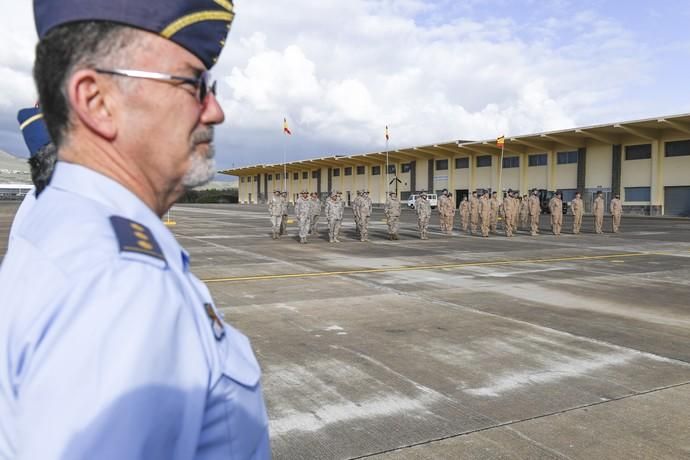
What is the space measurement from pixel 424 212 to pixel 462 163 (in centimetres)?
3211

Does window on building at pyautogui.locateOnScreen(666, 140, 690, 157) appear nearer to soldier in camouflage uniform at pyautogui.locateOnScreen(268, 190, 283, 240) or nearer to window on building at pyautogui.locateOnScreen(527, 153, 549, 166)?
window on building at pyautogui.locateOnScreen(527, 153, 549, 166)

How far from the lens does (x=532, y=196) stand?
20859 millimetres

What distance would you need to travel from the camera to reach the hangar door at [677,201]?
33875mm

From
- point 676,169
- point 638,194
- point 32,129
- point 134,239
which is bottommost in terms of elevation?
point 134,239

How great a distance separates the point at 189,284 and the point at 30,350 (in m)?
0.24

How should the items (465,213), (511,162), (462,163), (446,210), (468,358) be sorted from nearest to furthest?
1. (468,358)
2. (446,210)
3. (465,213)
4. (511,162)
5. (462,163)

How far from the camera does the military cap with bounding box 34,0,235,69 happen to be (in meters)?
0.95

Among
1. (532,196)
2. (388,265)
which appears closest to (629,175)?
(532,196)

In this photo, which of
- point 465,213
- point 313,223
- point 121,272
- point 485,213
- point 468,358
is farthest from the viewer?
point 465,213

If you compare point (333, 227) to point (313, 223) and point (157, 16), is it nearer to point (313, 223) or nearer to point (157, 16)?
point (313, 223)

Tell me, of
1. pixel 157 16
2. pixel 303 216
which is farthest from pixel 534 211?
pixel 157 16

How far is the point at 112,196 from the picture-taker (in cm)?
95

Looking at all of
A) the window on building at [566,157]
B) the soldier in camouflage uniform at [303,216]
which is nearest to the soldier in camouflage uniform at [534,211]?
the soldier in camouflage uniform at [303,216]

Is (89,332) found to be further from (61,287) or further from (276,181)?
(276,181)
